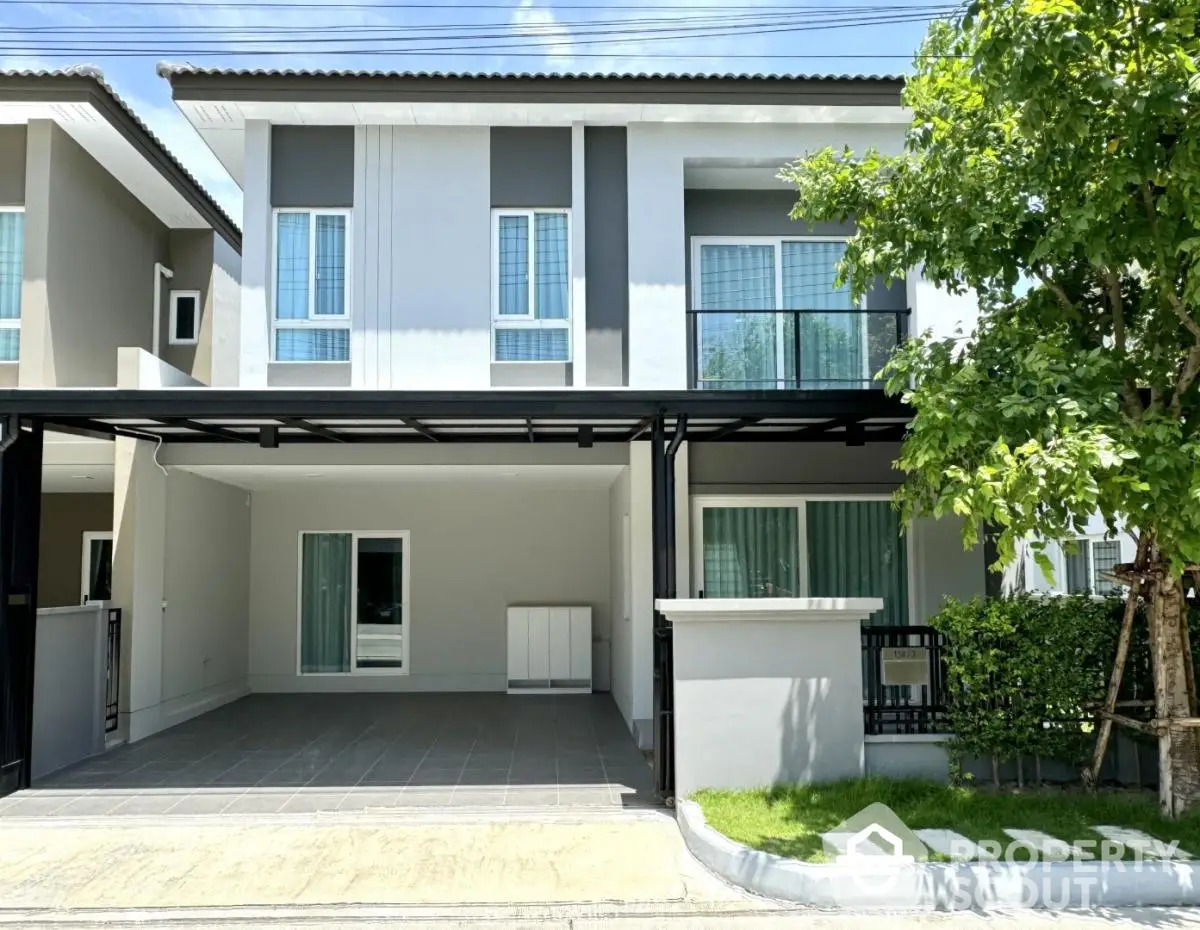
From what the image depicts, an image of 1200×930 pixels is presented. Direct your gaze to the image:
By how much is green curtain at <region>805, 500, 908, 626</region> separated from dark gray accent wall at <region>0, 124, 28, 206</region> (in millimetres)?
9698

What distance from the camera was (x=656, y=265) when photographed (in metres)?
10.6

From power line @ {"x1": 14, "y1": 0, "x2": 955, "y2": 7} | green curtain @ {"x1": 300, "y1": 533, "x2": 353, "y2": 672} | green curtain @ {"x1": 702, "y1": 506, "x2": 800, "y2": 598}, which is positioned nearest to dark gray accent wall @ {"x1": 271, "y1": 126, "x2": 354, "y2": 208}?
power line @ {"x1": 14, "y1": 0, "x2": 955, "y2": 7}

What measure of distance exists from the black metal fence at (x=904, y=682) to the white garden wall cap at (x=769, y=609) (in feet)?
1.44

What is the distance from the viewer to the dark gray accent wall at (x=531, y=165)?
1081cm

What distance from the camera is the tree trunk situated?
638 centimetres

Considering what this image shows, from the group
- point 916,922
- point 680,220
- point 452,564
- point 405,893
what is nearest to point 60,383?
point 452,564

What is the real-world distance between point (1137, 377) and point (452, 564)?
9.27 meters

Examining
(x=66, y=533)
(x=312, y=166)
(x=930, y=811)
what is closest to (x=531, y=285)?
(x=312, y=166)

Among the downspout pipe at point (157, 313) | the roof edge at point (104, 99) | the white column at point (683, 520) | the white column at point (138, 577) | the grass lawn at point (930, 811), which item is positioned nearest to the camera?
the grass lawn at point (930, 811)

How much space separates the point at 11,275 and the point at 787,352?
888cm

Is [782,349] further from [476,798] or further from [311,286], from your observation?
[476,798]

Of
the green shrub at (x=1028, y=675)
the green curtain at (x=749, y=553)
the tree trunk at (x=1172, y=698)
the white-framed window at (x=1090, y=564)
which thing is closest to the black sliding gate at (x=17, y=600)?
the green curtain at (x=749, y=553)

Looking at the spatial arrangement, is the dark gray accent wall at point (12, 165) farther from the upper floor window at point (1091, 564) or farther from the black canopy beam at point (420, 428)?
the upper floor window at point (1091, 564)

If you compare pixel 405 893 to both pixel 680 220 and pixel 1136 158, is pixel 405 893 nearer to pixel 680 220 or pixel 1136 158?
pixel 1136 158
